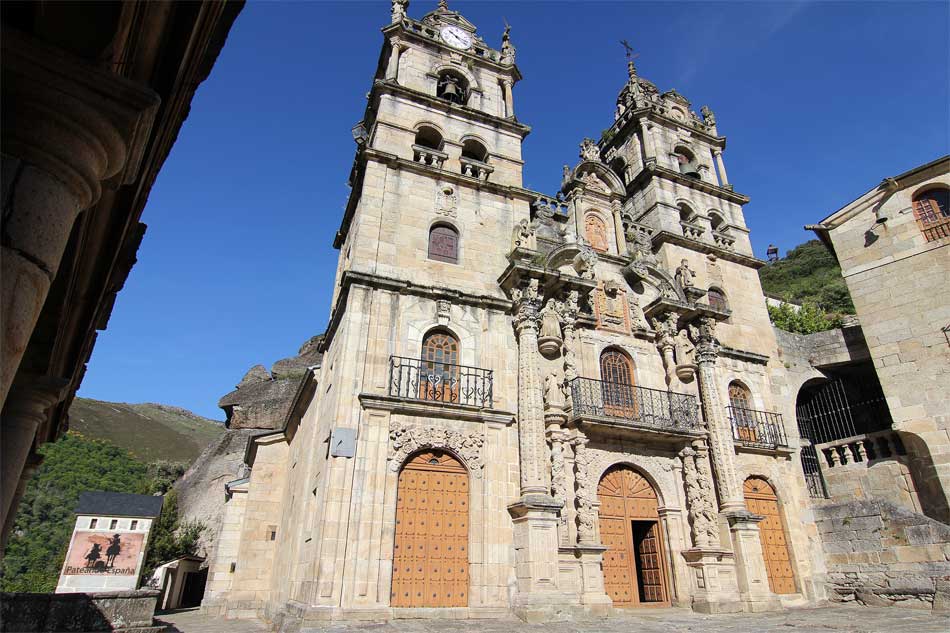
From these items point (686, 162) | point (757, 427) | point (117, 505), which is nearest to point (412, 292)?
point (757, 427)

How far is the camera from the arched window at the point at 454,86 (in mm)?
19389

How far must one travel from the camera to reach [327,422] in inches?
513

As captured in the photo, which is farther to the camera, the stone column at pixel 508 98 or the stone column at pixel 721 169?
the stone column at pixel 721 169

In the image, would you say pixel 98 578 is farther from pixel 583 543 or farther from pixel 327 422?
pixel 583 543

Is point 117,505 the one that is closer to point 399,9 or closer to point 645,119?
point 399,9

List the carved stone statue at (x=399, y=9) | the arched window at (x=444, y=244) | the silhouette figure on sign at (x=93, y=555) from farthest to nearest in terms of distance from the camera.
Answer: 1. the carved stone statue at (x=399, y=9)
2. the silhouette figure on sign at (x=93, y=555)
3. the arched window at (x=444, y=244)

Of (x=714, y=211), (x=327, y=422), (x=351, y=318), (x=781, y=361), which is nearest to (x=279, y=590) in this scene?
(x=327, y=422)

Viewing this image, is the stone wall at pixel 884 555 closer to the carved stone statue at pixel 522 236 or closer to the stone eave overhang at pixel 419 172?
the carved stone statue at pixel 522 236

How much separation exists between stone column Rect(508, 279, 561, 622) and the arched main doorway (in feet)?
4.21

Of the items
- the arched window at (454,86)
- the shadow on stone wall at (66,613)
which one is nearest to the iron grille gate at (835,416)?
the arched window at (454,86)

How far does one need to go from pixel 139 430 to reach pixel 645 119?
77.8m

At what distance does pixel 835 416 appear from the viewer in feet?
64.5

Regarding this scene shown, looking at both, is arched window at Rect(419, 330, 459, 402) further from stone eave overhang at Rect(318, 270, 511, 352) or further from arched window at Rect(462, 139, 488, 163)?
arched window at Rect(462, 139, 488, 163)

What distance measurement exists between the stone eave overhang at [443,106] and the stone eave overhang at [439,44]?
2188 millimetres
